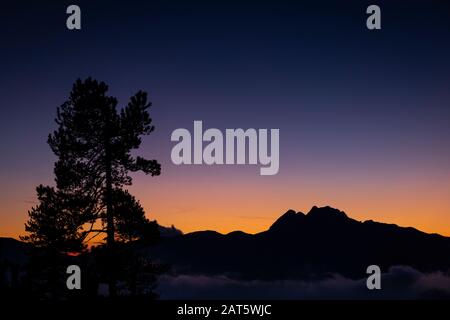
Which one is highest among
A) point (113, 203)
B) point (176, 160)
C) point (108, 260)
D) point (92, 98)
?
point (92, 98)

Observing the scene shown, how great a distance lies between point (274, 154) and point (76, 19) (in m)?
9.95

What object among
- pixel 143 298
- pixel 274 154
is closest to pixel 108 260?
pixel 143 298

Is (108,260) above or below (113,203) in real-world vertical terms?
below

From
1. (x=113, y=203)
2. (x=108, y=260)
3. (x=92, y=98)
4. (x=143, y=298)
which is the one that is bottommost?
(x=143, y=298)

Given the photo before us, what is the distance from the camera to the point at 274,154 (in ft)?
76.3
